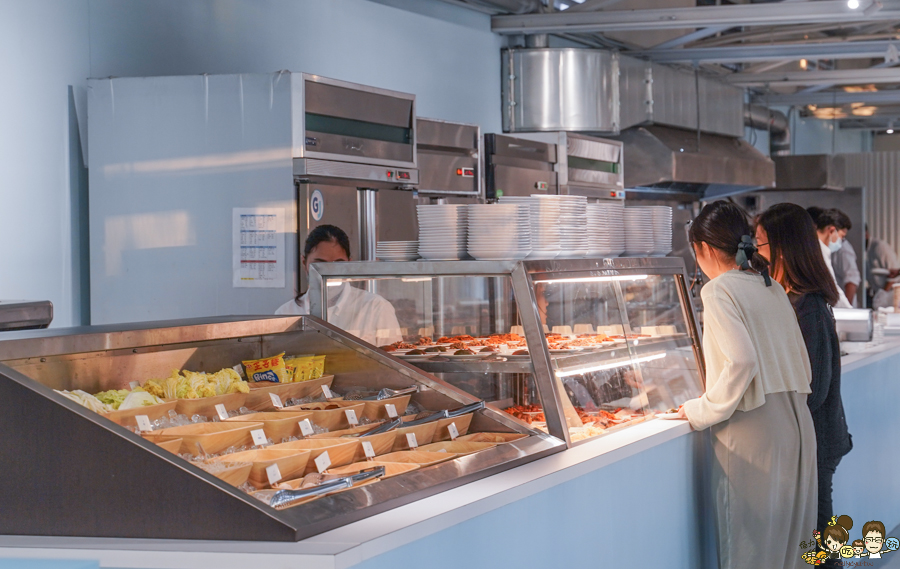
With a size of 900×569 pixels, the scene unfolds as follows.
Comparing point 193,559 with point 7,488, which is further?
point 7,488

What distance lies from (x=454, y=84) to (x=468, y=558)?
5.35 metres

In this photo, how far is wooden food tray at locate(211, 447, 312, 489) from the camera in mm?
1960

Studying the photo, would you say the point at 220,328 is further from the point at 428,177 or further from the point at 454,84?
the point at 454,84

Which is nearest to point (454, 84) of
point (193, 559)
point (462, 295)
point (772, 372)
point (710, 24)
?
point (710, 24)

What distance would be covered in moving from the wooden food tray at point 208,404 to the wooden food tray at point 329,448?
30 centimetres

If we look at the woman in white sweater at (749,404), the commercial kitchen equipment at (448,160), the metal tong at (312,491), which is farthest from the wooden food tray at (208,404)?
the commercial kitchen equipment at (448,160)

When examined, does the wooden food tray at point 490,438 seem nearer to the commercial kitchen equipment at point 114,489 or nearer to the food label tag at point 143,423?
the commercial kitchen equipment at point 114,489

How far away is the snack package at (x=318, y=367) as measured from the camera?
2779mm

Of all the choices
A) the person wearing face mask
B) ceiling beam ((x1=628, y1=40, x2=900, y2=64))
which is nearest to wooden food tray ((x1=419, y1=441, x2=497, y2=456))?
the person wearing face mask

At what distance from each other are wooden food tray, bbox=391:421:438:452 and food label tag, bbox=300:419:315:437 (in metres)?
0.21

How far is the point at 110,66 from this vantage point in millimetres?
4449

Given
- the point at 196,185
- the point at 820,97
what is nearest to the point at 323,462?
the point at 196,185

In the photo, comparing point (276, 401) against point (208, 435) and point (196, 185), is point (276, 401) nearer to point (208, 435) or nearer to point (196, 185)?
point (208, 435)

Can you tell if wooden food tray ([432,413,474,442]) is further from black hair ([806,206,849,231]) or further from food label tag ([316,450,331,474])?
black hair ([806,206,849,231])
